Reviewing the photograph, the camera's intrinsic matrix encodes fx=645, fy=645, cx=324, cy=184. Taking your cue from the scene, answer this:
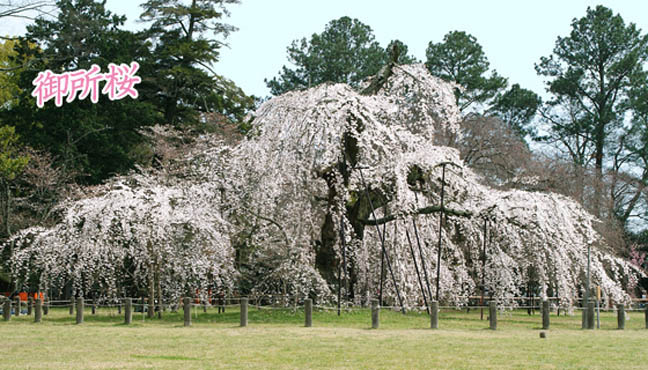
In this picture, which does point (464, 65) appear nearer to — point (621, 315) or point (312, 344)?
point (621, 315)

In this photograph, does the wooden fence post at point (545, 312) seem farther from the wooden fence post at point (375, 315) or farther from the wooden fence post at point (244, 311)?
the wooden fence post at point (244, 311)

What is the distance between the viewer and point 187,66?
25875 mm

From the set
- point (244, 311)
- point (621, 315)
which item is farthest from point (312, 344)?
point (621, 315)

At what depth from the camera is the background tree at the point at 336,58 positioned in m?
33.0

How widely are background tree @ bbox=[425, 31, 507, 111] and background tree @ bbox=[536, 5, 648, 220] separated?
3868mm

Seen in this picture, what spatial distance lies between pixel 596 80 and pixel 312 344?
Result: 27.6 m

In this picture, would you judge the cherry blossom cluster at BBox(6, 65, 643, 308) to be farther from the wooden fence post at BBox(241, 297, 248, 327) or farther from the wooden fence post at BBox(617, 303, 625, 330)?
the wooden fence post at BBox(241, 297, 248, 327)

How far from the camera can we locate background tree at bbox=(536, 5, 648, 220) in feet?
101

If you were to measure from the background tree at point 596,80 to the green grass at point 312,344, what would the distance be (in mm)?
19833

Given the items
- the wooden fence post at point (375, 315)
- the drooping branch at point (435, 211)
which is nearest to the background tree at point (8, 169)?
the drooping branch at point (435, 211)

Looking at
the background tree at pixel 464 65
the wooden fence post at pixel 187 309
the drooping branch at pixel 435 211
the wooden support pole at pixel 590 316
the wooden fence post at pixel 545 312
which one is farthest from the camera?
the background tree at pixel 464 65

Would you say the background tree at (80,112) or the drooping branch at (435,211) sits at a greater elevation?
the background tree at (80,112)

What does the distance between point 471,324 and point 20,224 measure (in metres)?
15.1

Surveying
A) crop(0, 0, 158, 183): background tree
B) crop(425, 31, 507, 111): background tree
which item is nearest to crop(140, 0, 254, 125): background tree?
crop(0, 0, 158, 183): background tree
